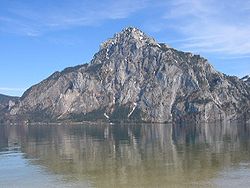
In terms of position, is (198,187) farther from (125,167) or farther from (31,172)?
(31,172)

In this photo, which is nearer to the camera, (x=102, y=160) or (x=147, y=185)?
(x=147, y=185)

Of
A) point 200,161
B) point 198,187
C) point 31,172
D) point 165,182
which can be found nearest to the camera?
point 198,187

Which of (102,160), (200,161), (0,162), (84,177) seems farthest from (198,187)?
(0,162)

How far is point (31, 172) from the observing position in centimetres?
10925

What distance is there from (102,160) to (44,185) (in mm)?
39644

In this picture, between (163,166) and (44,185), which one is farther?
(163,166)

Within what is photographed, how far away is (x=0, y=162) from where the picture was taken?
5246 inches

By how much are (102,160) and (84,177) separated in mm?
31034

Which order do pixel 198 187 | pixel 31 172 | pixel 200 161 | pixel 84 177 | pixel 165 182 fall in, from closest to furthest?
pixel 198 187 → pixel 165 182 → pixel 84 177 → pixel 31 172 → pixel 200 161

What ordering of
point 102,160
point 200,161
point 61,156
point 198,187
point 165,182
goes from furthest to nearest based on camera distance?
point 61,156 < point 102,160 < point 200,161 < point 165,182 < point 198,187

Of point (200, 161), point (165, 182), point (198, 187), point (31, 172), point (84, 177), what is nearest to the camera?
point (198, 187)

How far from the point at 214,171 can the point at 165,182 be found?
713 inches

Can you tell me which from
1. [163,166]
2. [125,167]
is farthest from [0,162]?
[163,166]

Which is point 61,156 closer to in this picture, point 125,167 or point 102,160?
point 102,160
